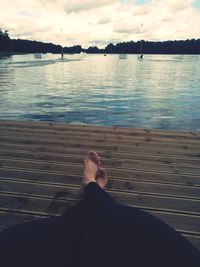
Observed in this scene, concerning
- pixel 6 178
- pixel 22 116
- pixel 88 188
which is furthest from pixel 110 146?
pixel 22 116

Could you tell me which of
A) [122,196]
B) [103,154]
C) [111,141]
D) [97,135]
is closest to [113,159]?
[103,154]

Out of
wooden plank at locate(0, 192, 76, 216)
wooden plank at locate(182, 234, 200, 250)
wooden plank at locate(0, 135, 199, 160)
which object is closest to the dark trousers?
wooden plank at locate(182, 234, 200, 250)

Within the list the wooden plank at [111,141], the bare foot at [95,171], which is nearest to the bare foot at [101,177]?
A: the bare foot at [95,171]

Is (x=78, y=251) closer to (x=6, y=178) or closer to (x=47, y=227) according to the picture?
(x=47, y=227)

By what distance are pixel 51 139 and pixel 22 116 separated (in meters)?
6.38

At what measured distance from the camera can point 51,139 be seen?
4.06 m

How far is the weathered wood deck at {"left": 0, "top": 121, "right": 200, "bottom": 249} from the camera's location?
86.7 inches

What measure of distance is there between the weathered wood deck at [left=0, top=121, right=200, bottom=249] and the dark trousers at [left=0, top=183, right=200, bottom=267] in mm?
783

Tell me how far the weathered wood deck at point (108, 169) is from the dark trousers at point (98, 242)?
0.78 metres

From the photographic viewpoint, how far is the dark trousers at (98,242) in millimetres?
1074

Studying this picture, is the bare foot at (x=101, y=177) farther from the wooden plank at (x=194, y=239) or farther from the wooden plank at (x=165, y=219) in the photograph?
the wooden plank at (x=194, y=239)

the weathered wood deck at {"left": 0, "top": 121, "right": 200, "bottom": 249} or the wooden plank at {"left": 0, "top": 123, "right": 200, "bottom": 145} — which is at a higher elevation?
the weathered wood deck at {"left": 0, "top": 121, "right": 200, "bottom": 249}

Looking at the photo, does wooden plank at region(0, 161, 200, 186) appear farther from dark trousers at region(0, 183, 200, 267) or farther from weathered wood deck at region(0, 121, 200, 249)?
dark trousers at region(0, 183, 200, 267)

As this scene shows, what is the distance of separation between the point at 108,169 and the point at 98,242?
191cm
